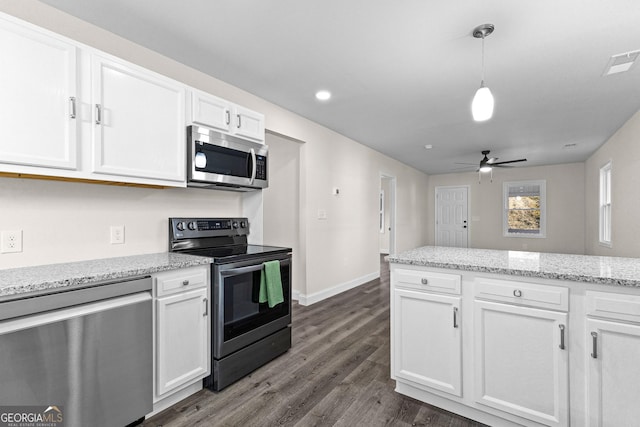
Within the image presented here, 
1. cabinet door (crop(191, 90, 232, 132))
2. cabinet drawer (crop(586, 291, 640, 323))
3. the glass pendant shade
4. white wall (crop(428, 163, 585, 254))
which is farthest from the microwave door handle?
white wall (crop(428, 163, 585, 254))

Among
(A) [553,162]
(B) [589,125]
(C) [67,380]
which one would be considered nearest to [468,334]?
(C) [67,380]

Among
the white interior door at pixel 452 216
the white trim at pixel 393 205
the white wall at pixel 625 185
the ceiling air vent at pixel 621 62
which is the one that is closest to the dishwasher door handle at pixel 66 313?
the ceiling air vent at pixel 621 62

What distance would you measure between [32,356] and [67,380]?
0.20 meters

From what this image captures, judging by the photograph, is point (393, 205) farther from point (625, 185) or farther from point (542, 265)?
point (542, 265)

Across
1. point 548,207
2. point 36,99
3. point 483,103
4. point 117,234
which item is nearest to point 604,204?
A: point 548,207

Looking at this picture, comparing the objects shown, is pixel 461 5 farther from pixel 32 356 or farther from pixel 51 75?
pixel 32 356

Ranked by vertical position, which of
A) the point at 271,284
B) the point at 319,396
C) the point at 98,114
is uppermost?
the point at 98,114

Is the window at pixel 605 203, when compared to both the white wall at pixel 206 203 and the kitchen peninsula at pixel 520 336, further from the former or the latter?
the kitchen peninsula at pixel 520 336

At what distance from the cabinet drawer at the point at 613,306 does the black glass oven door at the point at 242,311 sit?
197 centimetres

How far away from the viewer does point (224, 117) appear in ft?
8.26

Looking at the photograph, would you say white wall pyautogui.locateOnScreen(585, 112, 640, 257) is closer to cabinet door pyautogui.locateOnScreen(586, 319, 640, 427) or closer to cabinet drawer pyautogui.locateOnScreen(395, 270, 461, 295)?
cabinet door pyautogui.locateOnScreen(586, 319, 640, 427)

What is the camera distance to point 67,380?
1424 millimetres

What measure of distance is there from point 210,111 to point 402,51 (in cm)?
159

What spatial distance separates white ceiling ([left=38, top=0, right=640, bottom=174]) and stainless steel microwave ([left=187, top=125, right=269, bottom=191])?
0.69 m
